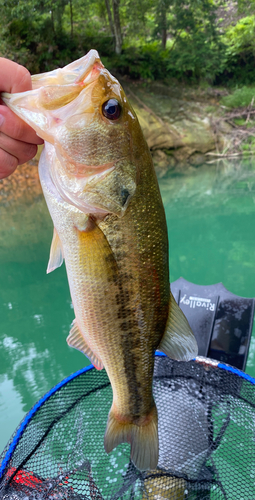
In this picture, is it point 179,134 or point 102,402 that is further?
point 179,134

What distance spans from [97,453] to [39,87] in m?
1.77

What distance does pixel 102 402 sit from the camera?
196cm

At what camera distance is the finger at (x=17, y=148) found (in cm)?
110

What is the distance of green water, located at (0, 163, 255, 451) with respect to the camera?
317 cm

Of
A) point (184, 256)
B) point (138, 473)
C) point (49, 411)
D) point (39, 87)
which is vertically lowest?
point (184, 256)

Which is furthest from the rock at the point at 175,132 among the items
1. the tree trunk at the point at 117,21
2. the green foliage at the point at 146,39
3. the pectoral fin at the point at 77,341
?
the pectoral fin at the point at 77,341

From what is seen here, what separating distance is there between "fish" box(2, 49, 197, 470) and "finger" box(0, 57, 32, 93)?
0.11ft

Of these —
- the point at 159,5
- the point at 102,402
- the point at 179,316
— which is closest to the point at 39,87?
the point at 179,316

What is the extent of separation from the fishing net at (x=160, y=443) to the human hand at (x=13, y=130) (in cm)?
117

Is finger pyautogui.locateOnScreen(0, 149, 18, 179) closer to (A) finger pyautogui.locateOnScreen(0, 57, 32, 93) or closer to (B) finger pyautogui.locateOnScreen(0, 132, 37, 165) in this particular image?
(B) finger pyautogui.locateOnScreen(0, 132, 37, 165)

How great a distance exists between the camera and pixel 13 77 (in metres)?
1.01

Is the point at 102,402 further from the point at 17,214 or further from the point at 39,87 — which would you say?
the point at 17,214

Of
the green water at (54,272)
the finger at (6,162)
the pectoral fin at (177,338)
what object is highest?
the finger at (6,162)

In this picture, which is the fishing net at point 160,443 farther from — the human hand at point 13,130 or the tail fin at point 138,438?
the human hand at point 13,130
